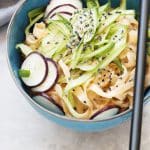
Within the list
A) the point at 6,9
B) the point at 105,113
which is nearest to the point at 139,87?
the point at 105,113

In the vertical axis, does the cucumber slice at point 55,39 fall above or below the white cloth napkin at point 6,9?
below

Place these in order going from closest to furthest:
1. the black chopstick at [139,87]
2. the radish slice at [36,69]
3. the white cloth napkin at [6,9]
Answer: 1. the black chopstick at [139,87]
2. the radish slice at [36,69]
3. the white cloth napkin at [6,9]

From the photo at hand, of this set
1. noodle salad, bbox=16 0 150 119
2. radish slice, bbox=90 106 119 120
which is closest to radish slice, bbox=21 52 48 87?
noodle salad, bbox=16 0 150 119

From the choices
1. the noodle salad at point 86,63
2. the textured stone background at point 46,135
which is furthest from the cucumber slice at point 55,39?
the textured stone background at point 46,135

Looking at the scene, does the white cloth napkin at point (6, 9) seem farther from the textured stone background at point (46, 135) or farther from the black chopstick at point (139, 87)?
the black chopstick at point (139, 87)

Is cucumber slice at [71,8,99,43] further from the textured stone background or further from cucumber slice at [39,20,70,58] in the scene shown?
the textured stone background

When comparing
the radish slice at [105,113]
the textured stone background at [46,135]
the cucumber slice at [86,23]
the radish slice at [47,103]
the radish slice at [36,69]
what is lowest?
the textured stone background at [46,135]

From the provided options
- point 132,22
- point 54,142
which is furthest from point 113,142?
point 132,22

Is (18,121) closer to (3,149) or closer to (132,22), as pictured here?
(3,149)
